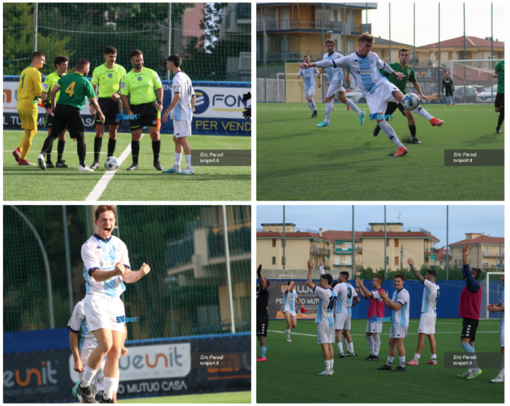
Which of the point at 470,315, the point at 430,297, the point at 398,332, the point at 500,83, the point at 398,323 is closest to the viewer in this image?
the point at 470,315

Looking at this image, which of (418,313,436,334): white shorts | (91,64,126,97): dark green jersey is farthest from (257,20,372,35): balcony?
(418,313,436,334): white shorts

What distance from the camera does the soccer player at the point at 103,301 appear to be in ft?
15.6

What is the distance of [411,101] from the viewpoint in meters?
8.91

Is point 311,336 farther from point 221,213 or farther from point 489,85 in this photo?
point 489,85

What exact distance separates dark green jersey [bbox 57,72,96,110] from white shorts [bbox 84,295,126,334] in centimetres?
478

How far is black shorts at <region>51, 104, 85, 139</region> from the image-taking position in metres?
8.77

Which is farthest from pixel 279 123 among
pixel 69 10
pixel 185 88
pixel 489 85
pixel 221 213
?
pixel 489 85

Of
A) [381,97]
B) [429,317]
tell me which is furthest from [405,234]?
[381,97]

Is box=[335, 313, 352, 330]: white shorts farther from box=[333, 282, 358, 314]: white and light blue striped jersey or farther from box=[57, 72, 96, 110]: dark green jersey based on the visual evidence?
box=[57, 72, 96, 110]: dark green jersey

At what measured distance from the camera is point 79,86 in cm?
880

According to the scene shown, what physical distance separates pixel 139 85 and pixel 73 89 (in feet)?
3.29

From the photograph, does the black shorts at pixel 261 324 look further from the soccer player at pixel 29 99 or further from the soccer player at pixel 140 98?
the soccer player at pixel 29 99

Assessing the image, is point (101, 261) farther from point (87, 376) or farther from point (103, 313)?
point (87, 376)

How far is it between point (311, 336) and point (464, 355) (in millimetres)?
6607
